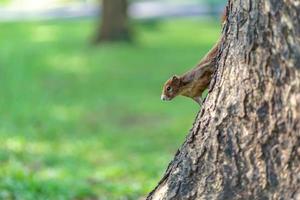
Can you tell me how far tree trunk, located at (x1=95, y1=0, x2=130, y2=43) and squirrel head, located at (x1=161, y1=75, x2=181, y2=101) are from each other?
64.9 feet

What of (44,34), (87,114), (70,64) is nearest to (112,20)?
(70,64)

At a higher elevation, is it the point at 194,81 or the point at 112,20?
the point at 112,20

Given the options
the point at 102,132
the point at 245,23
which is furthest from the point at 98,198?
the point at 102,132

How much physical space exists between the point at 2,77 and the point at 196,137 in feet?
45.9

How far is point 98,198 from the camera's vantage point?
262 inches

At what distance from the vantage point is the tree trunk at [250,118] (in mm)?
3605

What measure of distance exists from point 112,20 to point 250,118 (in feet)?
67.3

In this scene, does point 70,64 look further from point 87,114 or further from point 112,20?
point 87,114

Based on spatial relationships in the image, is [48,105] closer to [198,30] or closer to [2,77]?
[2,77]

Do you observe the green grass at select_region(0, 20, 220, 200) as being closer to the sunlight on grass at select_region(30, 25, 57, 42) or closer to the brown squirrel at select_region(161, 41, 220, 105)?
the sunlight on grass at select_region(30, 25, 57, 42)

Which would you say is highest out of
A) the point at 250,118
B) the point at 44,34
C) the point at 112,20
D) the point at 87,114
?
the point at 44,34

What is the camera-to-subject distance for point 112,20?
24.1m

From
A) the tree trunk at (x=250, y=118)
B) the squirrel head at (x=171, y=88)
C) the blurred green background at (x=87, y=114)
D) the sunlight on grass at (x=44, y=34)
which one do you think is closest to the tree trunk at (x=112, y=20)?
the blurred green background at (x=87, y=114)

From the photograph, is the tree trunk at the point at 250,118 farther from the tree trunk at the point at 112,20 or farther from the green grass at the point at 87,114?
the tree trunk at the point at 112,20
